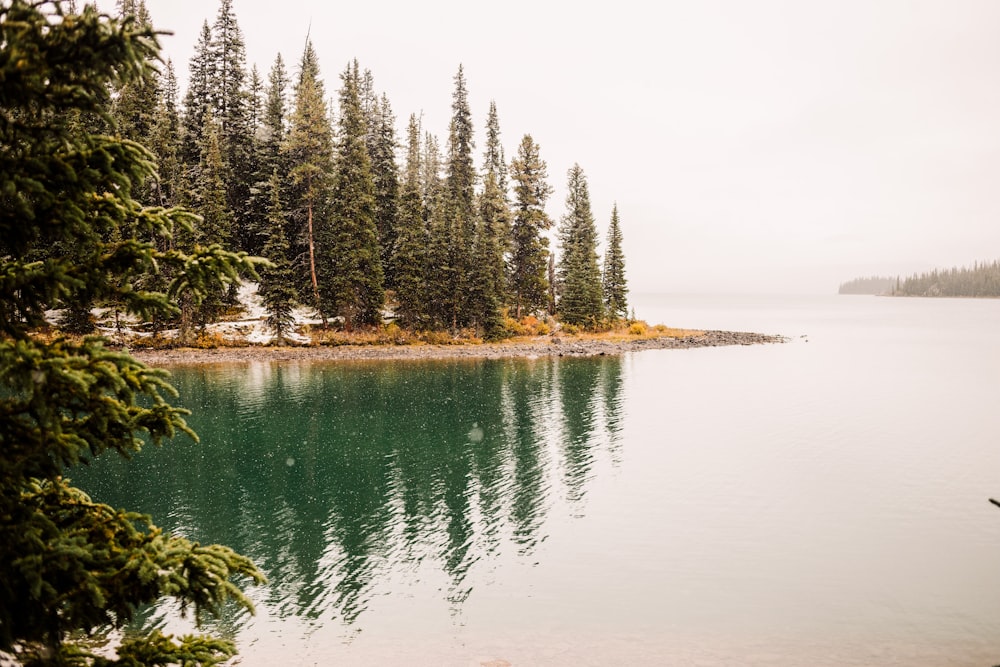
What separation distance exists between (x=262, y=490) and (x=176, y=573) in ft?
63.0

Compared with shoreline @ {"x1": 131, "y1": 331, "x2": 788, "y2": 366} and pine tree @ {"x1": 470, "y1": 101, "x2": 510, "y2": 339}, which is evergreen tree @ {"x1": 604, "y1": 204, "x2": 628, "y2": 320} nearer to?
shoreline @ {"x1": 131, "y1": 331, "x2": 788, "y2": 366}

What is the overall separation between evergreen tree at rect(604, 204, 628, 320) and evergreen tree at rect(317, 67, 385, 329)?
34599mm

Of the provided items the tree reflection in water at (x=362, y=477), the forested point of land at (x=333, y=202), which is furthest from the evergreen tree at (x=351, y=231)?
the tree reflection in water at (x=362, y=477)

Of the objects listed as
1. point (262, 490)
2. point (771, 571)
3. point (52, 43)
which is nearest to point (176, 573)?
point (52, 43)

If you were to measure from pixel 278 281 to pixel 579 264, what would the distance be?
1467 inches

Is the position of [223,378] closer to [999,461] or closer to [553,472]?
[553,472]

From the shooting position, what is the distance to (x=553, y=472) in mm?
26328

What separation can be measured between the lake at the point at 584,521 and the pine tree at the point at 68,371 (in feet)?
28.3

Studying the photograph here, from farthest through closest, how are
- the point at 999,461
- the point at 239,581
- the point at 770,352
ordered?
the point at 770,352 < the point at 999,461 < the point at 239,581

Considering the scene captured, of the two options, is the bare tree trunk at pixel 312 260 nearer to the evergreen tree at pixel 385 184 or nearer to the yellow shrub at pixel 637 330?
the evergreen tree at pixel 385 184

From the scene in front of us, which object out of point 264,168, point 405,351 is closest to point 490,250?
point 405,351

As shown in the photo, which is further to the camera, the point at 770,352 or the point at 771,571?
the point at 770,352

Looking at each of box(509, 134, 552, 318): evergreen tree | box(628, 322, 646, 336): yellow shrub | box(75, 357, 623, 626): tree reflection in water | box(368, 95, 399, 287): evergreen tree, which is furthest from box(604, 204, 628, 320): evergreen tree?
box(75, 357, 623, 626): tree reflection in water

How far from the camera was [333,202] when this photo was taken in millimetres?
60781
